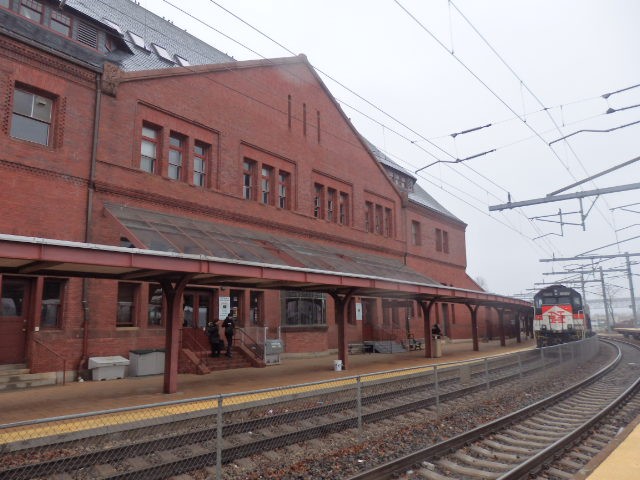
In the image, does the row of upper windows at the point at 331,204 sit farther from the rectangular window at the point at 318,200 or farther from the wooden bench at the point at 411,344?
the wooden bench at the point at 411,344

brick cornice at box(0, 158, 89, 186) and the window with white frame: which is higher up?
the window with white frame

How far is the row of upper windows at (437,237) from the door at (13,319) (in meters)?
26.2

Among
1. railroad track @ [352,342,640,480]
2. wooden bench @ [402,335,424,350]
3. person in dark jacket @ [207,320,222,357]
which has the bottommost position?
railroad track @ [352,342,640,480]

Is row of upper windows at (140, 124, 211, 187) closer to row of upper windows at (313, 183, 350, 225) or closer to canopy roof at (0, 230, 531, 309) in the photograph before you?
canopy roof at (0, 230, 531, 309)

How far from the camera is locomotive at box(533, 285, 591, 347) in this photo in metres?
26.6

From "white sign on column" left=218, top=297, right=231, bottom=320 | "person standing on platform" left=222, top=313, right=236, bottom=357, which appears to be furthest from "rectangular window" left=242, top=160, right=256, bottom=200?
"person standing on platform" left=222, top=313, right=236, bottom=357

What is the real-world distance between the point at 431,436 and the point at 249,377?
7.63 m

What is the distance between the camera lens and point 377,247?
30594mm

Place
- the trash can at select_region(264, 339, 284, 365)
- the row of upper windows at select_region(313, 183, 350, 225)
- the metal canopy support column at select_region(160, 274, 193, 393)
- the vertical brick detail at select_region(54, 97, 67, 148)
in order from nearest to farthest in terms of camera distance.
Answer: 1. the metal canopy support column at select_region(160, 274, 193, 393)
2. the vertical brick detail at select_region(54, 97, 67, 148)
3. the trash can at select_region(264, 339, 284, 365)
4. the row of upper windows at select_region(313, 183, 350, 225)

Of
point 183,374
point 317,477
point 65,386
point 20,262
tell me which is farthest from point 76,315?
point 317,477

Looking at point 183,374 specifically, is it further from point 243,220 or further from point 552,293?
point 552,293

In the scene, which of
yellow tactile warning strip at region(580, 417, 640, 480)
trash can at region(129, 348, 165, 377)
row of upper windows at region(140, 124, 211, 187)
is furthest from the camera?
row of upper windows at region(140, 124, 211, 187)

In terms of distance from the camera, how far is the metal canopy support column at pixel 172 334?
1179 centimetres

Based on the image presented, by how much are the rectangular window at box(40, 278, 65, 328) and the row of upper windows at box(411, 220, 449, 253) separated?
25.3m
